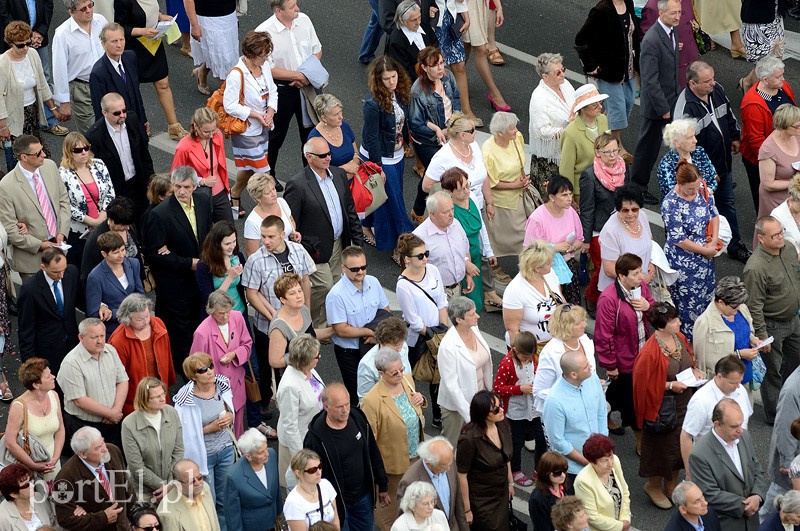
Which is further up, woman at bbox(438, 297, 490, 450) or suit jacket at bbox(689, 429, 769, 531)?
woman at bbox(438, 297, 490, 450)

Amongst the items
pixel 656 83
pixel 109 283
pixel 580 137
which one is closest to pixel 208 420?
pixel 109 283

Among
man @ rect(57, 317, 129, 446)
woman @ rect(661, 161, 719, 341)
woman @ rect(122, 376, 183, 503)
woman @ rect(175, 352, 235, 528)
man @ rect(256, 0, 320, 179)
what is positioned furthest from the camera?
man @ rect(256, 0, 320, 179)

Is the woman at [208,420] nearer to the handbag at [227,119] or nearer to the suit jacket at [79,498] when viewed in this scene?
the suit jacket at [79,498]

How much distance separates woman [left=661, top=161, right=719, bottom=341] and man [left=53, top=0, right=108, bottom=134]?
19.3ft

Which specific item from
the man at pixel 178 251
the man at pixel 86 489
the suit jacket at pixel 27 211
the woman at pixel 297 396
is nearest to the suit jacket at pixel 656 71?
the man at pixel 178 251

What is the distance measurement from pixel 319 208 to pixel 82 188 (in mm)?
2083

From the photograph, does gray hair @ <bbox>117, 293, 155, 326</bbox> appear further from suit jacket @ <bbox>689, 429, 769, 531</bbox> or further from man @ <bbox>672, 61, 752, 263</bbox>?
man @ <bbox>672, 61, 752, 263</bbox>

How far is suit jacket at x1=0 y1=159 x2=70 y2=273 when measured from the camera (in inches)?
508

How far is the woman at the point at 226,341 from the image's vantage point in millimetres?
11695

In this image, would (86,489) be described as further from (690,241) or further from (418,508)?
(690,241)

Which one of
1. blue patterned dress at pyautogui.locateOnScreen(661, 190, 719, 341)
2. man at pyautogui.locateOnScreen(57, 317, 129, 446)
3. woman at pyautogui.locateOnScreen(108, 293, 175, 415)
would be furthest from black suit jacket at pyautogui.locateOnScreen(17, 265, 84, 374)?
blue patterned dress at pyautogui.locateOnScreen(661, 190, 719, 341)

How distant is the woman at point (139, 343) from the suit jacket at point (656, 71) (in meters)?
5.85

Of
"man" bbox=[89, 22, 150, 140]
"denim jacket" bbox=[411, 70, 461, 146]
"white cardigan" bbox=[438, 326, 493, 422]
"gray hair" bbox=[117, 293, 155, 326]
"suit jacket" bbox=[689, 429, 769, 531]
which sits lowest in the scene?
"suit jacket" bbox=[689, 429, 769, 531]

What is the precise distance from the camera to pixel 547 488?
1076 cm
